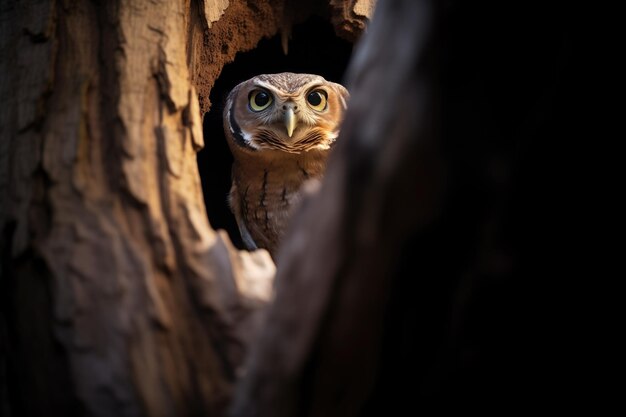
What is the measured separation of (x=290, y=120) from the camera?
2.54 meters

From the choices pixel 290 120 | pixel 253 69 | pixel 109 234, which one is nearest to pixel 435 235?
pixel 109 234

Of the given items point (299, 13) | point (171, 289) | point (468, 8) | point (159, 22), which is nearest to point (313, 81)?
point (299, 13)

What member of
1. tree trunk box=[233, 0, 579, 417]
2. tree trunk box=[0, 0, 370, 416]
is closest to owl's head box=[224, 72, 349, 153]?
tree trunk box=[0, 0, 370, 416]

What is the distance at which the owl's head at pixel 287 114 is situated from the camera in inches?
103

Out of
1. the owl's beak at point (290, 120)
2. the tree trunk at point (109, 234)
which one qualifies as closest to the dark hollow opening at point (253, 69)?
the owl's beak at point (290, 120)

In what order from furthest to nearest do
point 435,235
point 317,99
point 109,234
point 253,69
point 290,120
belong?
point 253,69
point 317,99
point 290,120
point 109,234
point 435,235

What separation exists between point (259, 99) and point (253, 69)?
86 centimetres

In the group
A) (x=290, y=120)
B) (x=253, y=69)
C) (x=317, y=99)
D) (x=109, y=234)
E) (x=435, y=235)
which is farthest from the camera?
(x=253, y=69)

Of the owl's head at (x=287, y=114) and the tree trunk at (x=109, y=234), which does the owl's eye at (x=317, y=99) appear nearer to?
the owl's head at (x=287, y=114)

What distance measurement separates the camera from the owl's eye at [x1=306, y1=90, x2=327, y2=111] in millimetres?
2693

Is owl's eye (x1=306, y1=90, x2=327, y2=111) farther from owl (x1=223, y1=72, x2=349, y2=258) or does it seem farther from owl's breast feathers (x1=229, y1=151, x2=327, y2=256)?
owl's breast feathers (x1=229, y1=151, x2=327, y2=256)

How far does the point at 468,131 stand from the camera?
2.26 feet

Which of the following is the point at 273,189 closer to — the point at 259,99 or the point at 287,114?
the point at 287,114

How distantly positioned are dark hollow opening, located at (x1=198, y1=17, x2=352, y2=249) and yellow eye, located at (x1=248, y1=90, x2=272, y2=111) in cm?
46
